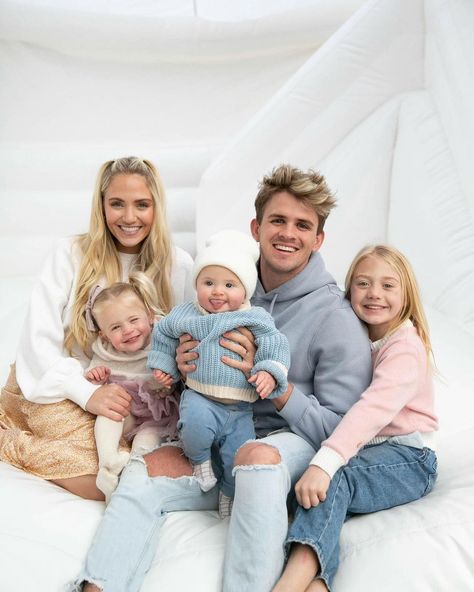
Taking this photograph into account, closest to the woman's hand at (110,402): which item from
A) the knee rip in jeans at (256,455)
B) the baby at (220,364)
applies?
the baby at (220,364)

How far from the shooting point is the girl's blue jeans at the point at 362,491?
3.93ft

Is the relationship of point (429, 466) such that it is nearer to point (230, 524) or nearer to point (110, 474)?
point (230, 524)

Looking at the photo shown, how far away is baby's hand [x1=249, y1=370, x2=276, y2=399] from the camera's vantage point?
1.31m

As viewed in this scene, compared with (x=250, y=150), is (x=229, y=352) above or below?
below

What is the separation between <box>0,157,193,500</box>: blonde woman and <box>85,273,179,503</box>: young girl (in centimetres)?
4

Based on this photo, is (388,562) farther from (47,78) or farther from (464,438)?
(47,78)

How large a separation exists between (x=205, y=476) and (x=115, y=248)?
0.67 m

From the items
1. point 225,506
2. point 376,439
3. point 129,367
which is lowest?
point 225,506

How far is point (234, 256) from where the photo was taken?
1427mm

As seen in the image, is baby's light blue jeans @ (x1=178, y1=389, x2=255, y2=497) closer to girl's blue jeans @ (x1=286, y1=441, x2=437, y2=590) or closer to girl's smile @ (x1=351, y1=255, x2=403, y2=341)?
girl's blue jeans @ (x1=286, y1=441, x2=437, y2=590)

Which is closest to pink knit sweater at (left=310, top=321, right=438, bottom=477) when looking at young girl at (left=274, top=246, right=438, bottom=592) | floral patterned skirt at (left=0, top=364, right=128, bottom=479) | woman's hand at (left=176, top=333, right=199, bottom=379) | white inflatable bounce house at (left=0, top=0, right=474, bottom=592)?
young girl at (left=274, top=246, right=438, bottom=592)

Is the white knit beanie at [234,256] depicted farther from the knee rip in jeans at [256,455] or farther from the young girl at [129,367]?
the knee rip in jeans at [256,455]

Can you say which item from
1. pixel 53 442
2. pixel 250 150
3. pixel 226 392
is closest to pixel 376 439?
pixel 226 392

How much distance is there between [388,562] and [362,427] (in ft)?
0.79
